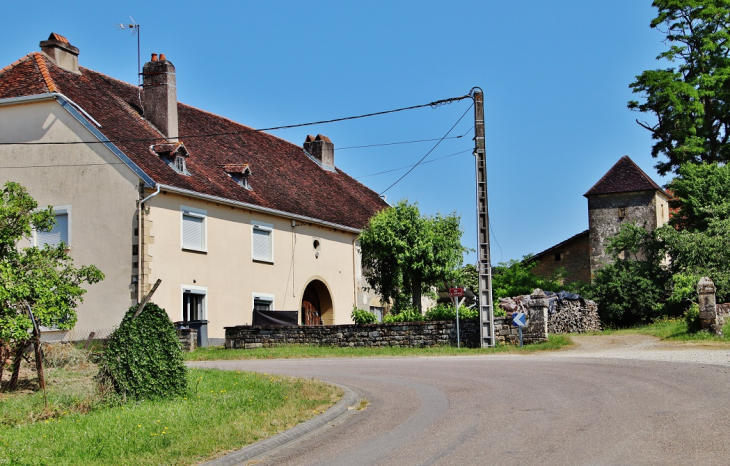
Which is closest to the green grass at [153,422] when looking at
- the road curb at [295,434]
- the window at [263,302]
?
the road curb at [295,434]

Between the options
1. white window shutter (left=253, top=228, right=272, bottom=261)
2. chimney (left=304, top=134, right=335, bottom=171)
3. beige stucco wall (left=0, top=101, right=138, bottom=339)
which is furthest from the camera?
chimney (left=304, top=134, right=335, bottom=171)

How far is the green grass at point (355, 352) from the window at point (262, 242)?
21.4 ft

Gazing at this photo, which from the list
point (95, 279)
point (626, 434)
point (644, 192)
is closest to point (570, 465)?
point (626, 434)

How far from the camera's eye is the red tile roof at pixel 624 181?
43281 millimetres

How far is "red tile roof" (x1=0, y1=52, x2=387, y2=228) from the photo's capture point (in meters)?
27.7

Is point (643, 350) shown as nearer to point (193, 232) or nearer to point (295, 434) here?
point (295, 434)

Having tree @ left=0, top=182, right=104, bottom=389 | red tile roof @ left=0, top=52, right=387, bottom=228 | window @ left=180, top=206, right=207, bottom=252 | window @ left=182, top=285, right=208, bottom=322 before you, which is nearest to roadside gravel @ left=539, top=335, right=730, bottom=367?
tree @ left=0, top=182, right=104, bottom=389

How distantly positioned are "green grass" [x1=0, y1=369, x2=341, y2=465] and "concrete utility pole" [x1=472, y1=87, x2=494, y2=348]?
10.3 metres

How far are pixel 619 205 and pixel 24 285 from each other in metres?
35.2

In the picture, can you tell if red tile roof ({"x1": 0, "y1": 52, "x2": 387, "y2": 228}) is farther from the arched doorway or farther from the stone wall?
the stone wall

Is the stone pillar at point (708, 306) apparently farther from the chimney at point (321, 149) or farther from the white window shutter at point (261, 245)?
the chimney at point (321, 149)

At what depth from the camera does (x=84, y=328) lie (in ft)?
86.7

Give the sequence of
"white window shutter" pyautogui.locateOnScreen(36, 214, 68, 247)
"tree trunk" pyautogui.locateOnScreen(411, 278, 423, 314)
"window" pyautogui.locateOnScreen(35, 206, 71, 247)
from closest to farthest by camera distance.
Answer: "window" pyautogui.locateOnScreen(35, 206, 71, 247) → "white window shutter" pyautogui.locateOnScreen(36, 214, 68, 247) → "tree trunk" pyautogui.locateOnScreen(411, 278, 423, 314)

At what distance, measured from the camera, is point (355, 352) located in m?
24.1
